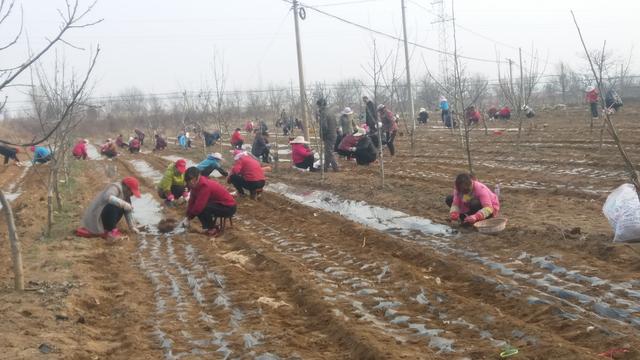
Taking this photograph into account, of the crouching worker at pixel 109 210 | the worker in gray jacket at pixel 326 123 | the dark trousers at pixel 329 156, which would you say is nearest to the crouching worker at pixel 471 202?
the crouching worker at pixel 109 210

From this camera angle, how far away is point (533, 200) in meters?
8.76

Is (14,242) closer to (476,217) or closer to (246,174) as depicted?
(476,217)

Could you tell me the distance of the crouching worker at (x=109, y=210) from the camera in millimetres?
7734

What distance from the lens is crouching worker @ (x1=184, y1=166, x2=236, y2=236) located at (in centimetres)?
776

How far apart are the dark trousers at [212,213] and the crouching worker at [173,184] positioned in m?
1.99

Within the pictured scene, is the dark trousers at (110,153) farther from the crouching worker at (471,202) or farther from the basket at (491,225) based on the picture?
the basket at (491,225)

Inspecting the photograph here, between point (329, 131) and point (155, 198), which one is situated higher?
point (329, 131)

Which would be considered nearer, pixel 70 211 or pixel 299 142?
pixel 70 211

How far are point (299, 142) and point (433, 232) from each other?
7.01m

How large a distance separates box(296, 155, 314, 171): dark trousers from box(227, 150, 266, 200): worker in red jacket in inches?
128

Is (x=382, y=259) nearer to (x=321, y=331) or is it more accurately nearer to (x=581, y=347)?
(x=321, y=331)

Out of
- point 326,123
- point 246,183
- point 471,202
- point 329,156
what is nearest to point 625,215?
point 471,202

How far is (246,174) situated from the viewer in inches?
417

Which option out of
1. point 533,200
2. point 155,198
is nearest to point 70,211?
point 155,198
